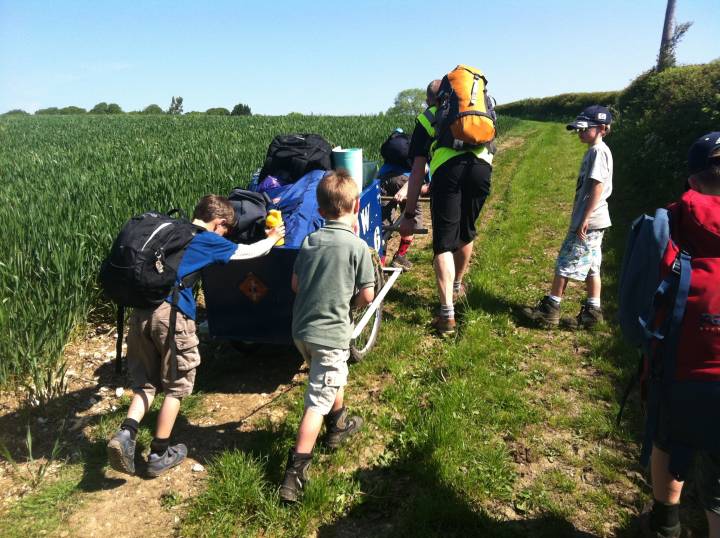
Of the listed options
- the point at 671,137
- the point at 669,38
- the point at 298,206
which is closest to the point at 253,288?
the point at 298,206

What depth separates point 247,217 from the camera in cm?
318

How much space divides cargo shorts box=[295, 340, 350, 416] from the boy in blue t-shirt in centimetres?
64

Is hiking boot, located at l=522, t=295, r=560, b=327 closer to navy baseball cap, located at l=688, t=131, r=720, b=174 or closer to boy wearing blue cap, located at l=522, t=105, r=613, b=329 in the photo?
boy wearing blue cap, located at l=522, t=105, r=613, b=329

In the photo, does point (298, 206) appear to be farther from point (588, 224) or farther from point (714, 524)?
point (714, 524)

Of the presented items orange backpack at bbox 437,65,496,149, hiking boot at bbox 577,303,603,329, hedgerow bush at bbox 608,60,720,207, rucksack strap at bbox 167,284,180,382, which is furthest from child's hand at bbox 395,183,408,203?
hedgerow bush at bbox 608,60,720,207

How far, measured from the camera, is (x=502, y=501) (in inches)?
95.5

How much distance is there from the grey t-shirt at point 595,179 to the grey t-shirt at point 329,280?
7.73 ft

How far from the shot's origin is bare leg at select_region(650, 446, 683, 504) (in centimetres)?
192

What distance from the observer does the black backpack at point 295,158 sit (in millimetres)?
4070

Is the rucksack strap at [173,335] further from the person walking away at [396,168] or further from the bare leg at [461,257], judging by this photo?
the person walking away at [396,168]

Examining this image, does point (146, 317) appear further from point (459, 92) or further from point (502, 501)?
point (459, 92)

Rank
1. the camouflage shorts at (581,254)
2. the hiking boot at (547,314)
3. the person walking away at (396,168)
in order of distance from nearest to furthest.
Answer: the camouflage shorts at (581,254) < the hiking boot at (547,314) < the person walking away at (396,168)

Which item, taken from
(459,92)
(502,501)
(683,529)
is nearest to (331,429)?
(502,501)

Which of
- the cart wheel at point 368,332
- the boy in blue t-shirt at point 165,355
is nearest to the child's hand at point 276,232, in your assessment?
the boy in blue t-shirt at point 165,355
